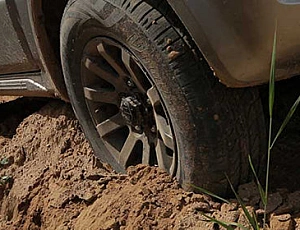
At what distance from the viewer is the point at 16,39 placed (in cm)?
399

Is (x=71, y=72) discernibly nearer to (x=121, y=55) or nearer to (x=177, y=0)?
(x=121, y=55)

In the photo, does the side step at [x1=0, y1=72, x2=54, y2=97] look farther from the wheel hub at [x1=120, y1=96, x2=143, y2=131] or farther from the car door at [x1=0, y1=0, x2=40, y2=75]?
the wheel hub at [x1=120, y1=96, x2=143, y2=131]

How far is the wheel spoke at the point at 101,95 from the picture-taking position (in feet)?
11.6

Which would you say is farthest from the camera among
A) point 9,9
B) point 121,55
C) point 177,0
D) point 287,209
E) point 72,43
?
point 9,9

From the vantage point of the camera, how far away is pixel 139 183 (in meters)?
3.35

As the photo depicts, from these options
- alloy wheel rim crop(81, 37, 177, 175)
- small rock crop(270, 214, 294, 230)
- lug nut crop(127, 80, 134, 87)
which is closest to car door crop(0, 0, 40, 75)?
alloy wheel rim crop(81, 37, 177, 175)

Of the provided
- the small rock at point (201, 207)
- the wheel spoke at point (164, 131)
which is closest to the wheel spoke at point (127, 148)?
the wheel spoke at point (164, 131)

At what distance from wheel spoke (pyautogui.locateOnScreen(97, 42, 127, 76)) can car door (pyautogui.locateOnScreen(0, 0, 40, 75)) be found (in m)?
0.54

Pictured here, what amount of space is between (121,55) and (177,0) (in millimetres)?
642

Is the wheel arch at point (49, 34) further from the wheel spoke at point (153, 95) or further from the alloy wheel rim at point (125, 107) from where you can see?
the wheel spoke at point (153, 95)

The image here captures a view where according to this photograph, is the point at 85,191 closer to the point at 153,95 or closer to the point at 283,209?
the point at 153,95

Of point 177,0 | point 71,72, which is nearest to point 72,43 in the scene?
point 71,72

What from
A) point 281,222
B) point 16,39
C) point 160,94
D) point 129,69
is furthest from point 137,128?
point 16,39

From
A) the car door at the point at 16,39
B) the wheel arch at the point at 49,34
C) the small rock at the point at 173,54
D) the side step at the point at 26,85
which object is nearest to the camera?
the small rock at the point at 173,54
